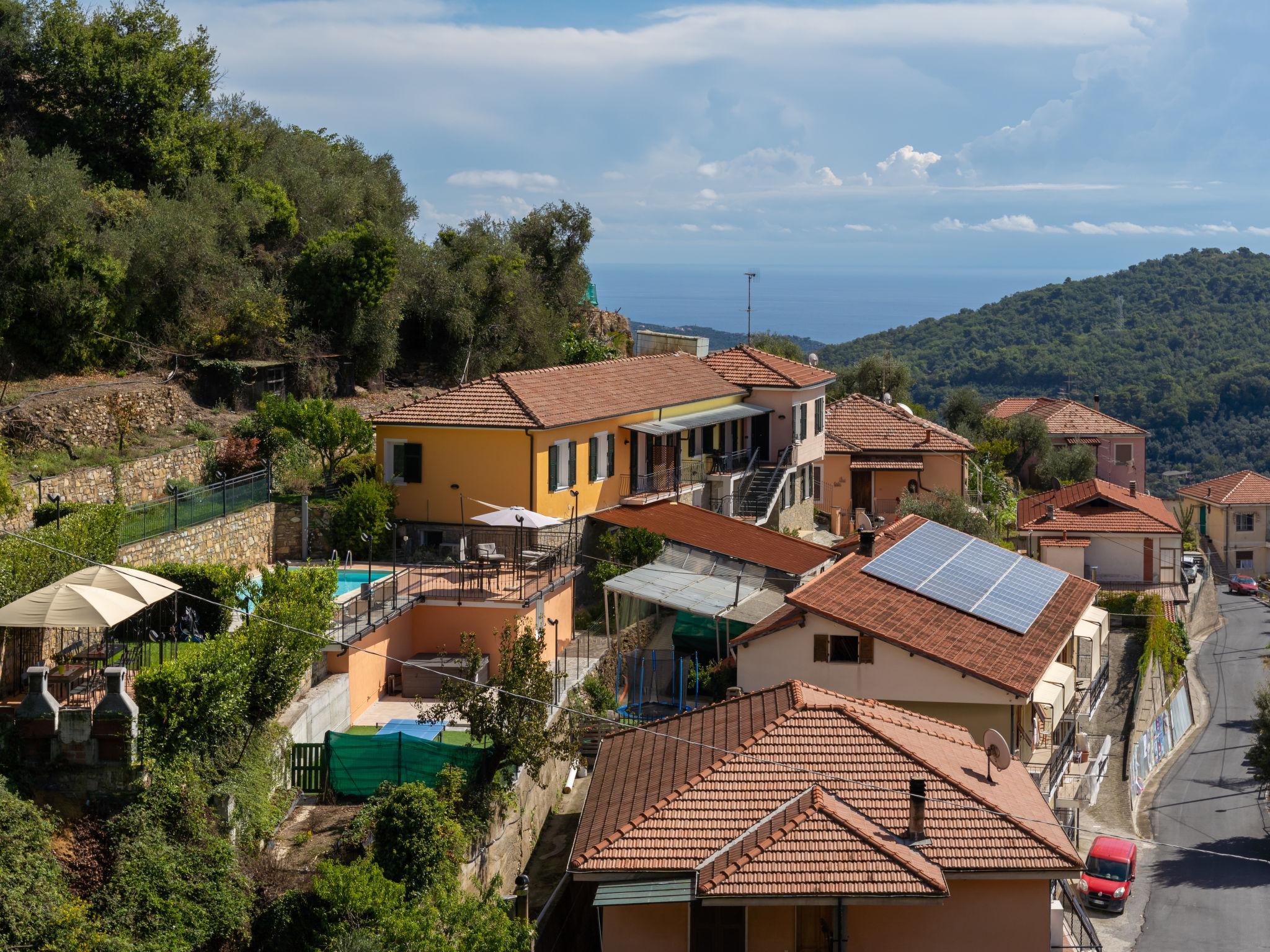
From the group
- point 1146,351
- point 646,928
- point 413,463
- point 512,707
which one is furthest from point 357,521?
point 1146,351

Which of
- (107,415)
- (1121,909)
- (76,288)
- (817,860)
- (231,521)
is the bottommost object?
(1121,909)

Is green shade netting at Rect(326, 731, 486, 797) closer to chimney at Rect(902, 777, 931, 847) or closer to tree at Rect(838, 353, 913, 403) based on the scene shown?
chimney at Rect(902, 777, 931, 847)

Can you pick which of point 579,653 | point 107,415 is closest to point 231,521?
point 107,415

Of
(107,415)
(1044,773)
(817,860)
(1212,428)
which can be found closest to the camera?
(817,860)

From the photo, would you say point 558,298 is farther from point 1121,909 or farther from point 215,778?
point 215,778

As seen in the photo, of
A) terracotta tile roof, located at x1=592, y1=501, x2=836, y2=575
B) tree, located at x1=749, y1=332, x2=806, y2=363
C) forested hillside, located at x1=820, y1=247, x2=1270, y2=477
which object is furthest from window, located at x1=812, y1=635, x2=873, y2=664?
forested hillside, located at x1=820, y1=247, x2=1270, y2=477

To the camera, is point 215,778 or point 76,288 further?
→ point 76,288

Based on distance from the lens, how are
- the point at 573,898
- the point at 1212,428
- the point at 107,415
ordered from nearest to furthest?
1. the point at 573,898
2. the point at 107,415
3. the point at 1212,428

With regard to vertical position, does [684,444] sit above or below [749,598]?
above

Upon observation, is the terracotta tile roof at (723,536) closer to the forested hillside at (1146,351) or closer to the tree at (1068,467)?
the tree at (1068,467)
